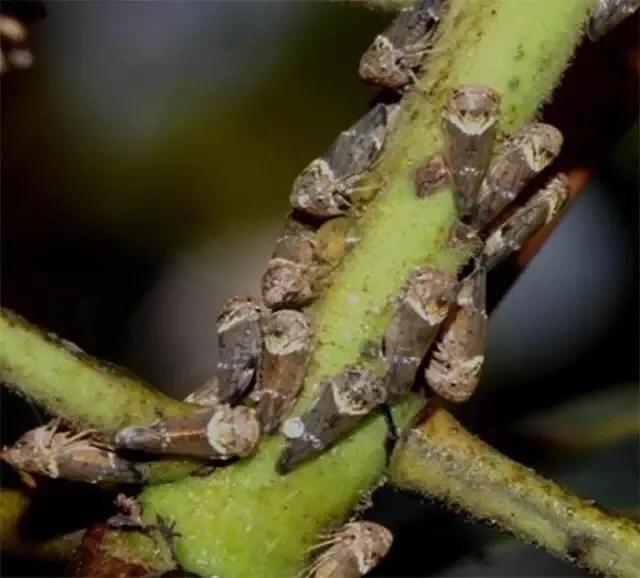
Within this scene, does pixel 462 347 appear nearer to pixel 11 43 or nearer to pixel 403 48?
pixel 403 48

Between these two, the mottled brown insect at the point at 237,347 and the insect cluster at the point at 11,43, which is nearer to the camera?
the mottled brown insect at the point at 237,347

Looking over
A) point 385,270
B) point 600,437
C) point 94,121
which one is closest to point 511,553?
point 600,437

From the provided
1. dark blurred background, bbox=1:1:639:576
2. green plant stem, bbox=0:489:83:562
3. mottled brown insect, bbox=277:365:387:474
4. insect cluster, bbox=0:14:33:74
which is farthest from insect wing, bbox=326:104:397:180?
dark blurred background, bbox=1:1:639:576

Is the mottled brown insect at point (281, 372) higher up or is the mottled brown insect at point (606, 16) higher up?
the mottled brown insect at point (606, 16)

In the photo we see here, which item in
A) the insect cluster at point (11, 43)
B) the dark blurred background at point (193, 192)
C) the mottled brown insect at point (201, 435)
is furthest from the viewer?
the dark blurred background at point (193, 192)

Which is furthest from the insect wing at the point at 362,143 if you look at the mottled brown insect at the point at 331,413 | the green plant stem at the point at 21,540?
the green plant stem at the point at 21,540

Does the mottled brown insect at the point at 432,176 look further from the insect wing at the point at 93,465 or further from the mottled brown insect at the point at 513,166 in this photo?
the insect wing at the point at 93,465

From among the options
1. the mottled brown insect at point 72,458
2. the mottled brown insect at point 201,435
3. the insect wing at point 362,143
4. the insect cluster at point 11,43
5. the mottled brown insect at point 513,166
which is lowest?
the mottled brown insect at point 72,458
